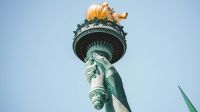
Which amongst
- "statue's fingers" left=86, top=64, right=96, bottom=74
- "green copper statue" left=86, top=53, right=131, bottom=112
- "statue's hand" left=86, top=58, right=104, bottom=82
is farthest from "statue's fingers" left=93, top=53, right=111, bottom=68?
"statue's fingers" left=86, top=64, right=96, bottom=74

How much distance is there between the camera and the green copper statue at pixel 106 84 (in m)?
16.7

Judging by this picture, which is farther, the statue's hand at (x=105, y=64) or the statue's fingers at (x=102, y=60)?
the statue's fingers at (x=102, y=60)

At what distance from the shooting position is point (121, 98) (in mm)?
16906

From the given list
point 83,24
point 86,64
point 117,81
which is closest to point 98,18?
point 83,24

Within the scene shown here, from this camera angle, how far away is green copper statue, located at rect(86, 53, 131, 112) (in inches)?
657

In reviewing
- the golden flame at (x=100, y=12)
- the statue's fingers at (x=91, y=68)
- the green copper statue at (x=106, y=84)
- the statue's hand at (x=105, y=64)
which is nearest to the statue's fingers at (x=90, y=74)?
the green copper statue at (x=106, y=84)

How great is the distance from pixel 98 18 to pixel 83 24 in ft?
2.58

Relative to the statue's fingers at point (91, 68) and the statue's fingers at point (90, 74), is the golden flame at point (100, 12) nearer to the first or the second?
the statue's fingers at point (91, 68)

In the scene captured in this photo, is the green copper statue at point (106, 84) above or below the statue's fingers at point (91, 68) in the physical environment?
below

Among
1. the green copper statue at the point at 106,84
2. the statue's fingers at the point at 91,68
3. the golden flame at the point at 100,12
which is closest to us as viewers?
the green copper statue at the point at 106,84

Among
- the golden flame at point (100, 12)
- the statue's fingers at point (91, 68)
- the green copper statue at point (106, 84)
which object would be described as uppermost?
the golden flame at point (100, 12)

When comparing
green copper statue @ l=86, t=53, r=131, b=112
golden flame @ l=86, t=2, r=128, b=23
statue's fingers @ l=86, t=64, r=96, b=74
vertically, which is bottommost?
green copper statue @ l=86, t=53, r=131, b=112

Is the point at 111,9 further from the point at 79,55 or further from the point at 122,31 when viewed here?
the point at 79,55

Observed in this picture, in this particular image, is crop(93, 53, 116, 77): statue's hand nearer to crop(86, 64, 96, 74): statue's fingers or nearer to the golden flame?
crop(86, 64, 96, 74): statue's fingers
